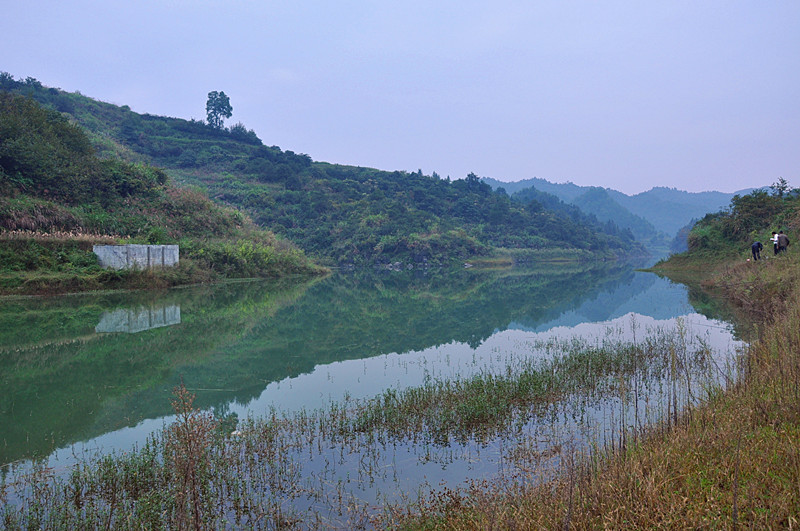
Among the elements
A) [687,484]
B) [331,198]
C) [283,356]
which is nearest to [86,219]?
[283,356]

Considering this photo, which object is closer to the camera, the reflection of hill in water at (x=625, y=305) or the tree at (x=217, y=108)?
the reflection of hill in water at (x=625, y=305)

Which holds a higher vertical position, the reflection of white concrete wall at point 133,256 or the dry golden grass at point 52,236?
the dry golden grass at point 52,236

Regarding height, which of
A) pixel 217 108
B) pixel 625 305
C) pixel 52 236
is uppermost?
pixel 217 108

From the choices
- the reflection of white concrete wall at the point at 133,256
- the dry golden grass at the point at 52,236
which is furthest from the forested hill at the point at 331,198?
the reflection of white concrete wall at the point at 133,256

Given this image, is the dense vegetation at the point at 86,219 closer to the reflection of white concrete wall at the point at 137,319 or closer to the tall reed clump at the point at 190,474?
the reflection of white concrete wall at the point at 137,319

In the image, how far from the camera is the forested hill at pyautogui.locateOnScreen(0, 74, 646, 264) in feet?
201

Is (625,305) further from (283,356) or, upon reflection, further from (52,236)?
(52,236)

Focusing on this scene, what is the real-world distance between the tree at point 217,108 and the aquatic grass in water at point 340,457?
101 m

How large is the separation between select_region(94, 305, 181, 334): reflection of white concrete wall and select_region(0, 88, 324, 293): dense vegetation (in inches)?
237

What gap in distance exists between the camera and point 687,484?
377 cm

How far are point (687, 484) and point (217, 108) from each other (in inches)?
4204

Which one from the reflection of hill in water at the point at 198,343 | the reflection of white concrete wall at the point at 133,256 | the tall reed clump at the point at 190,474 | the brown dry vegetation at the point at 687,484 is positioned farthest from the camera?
the reflection of white concrete wall at the point at 133,256

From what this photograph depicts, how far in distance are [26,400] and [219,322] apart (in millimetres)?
8436

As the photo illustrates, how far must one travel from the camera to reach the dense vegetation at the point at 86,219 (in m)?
22.1
